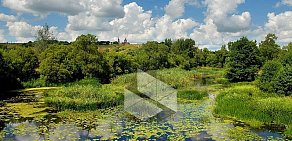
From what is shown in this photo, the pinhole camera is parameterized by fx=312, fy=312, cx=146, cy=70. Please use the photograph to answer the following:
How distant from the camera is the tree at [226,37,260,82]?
4119 centimetres

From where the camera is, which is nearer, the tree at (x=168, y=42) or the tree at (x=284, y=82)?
the tree at (x=284, y=82)

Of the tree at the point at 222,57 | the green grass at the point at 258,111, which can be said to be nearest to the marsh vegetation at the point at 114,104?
the green grass at the point at 258,111

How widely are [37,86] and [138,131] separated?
2516 centimetres

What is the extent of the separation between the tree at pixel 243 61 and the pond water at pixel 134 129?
74.8 feet

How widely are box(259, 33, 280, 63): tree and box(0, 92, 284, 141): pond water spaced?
4383 cm

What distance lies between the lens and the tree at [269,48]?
60.5 metres

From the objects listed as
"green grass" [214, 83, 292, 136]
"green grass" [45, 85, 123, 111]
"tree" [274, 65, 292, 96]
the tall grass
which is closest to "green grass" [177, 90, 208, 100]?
the tall grass

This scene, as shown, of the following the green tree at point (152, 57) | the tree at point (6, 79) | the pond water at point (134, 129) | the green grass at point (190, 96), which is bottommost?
the pond water at point (134, 129)

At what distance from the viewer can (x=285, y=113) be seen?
57.1ft

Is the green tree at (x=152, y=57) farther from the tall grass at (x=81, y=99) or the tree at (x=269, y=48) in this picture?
the tall grass at (x=81, y=99)

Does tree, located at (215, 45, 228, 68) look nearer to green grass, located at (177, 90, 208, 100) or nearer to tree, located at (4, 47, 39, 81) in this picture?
tree, located at (4, 47, 39, 81)

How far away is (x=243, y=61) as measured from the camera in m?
41.7

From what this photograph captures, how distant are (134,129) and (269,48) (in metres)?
51.3

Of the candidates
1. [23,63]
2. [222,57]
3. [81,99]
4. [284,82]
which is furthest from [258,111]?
[222,57]
